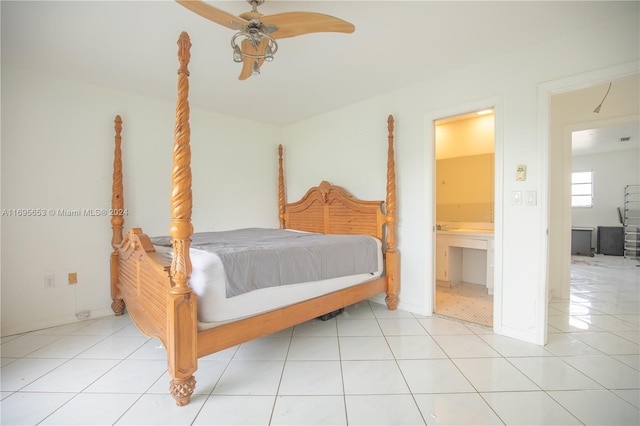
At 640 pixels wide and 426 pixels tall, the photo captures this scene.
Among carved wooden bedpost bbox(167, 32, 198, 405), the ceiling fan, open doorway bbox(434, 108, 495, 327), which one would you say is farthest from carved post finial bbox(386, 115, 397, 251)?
carved wooden bedpost bbox(167, 32, 198, 405)

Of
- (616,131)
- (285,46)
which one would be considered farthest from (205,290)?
(616,131)

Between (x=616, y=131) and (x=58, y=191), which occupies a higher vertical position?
(x=616, y=131)

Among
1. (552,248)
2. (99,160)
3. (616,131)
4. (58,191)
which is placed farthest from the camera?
(616,131)

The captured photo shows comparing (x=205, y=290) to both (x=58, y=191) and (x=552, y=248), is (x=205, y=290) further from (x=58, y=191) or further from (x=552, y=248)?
(x=552, y=248)

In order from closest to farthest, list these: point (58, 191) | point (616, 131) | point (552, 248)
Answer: point (58, 191) → point (552, 248) → point (616, 131)

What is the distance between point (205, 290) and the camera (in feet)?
5.30

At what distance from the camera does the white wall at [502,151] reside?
2.08 m

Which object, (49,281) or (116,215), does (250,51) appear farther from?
(49,281)

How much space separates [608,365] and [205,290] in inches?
107

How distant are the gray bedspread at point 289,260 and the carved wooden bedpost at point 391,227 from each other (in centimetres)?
19

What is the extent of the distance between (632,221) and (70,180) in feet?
34.2

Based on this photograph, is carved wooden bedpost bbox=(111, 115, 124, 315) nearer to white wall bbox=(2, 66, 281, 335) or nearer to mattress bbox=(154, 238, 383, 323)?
white wall bbox=(2, 66, 281, 335)

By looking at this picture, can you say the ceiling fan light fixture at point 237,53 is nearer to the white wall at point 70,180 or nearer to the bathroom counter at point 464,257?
the white wall at point 70,180

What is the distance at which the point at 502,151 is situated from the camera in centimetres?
236
